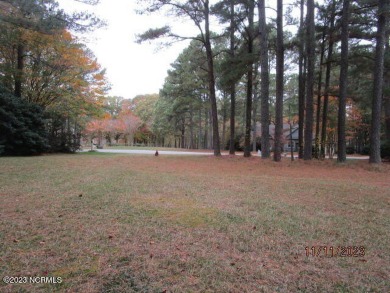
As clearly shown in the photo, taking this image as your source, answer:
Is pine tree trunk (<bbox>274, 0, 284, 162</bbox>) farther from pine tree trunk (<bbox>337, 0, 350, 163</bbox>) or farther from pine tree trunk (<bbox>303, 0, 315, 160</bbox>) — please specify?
pine tree trunk (<bbox>337, 0, 350, 163</bbox>)

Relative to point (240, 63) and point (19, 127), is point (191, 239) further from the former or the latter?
point (19, 127)

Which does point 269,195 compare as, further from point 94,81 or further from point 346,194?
point 94,81

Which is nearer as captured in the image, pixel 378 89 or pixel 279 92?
pixel 378 89

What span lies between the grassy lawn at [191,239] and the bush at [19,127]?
9.46 m

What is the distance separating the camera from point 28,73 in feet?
46.8

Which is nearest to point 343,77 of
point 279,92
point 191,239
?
point 279,92

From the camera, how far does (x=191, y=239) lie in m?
2.85

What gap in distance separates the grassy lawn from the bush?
9463 mm

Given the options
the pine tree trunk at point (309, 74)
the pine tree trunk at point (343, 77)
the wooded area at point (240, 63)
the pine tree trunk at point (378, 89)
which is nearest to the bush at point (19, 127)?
the wooded area at point (240, 63)

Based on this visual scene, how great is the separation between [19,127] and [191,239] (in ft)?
47.2

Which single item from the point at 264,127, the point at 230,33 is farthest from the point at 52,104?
the point at 264,127

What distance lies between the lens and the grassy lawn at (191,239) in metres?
2.05

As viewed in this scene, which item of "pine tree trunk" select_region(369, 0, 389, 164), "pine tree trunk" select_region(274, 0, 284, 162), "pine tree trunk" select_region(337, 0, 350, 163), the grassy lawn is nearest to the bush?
the grassy lawn

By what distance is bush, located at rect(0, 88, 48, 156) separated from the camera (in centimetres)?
1265
